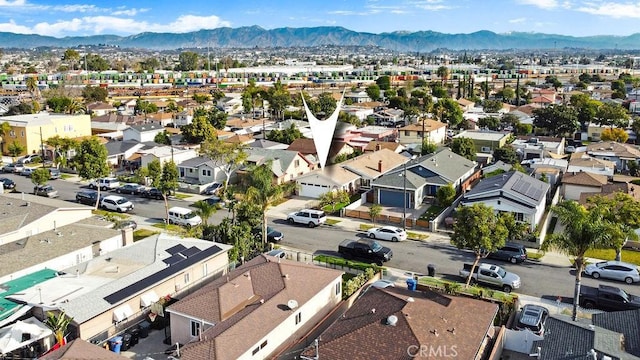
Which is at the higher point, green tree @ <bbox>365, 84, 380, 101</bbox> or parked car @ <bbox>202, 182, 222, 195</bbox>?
green tree @ <bbox>365, 84, 380, 101</bbox>

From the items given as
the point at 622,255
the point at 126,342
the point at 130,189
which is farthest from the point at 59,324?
the point at 622,255

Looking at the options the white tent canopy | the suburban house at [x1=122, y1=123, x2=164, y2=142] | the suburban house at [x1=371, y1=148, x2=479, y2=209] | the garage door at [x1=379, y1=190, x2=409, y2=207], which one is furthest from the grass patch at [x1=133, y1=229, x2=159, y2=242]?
the suburban house at [x1=122, y1=123, x2=164, y2=142]

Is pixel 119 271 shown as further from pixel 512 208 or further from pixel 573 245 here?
pixel 512 208

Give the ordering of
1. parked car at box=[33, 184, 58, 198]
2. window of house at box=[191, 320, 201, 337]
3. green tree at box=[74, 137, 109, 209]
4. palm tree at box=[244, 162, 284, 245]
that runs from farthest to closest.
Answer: parked car at box=[33, 184, 58, 198] → green tree at box=[74, 137, 109, 209] → palm tree at box=[244, 162, 284, 245] → window of house at box=[191, 320, 201, 337]

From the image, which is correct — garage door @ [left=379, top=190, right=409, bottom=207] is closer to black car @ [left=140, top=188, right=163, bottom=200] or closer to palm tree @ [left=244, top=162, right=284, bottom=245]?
palm tree @ [left=244, top=162, right=284, bottom=245]

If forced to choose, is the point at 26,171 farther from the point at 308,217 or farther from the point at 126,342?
the point at 126,342

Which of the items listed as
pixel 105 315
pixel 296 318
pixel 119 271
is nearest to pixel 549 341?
pixel 296 318
